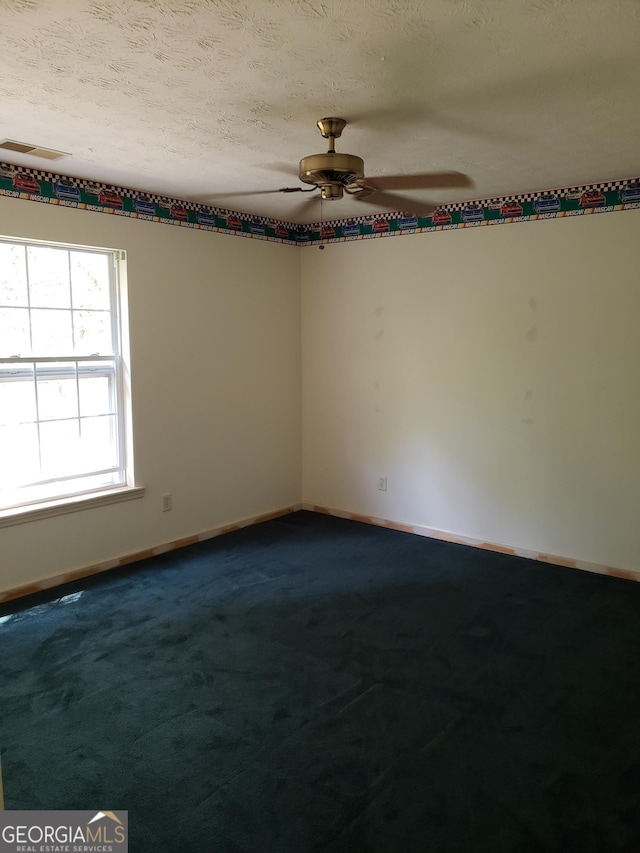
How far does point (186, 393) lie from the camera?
4551mm

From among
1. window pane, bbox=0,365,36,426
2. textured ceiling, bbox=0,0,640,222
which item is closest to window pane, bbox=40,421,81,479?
window pane, bbox=0,365,36,426

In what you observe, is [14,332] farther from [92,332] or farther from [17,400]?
[92,332]

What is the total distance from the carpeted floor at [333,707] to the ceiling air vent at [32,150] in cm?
246

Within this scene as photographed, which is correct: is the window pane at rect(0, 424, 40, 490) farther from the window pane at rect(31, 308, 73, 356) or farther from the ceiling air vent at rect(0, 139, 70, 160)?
the ceiling air vent at rect(0, 139, 70, 160)

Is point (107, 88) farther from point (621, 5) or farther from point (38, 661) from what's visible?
point (38, 661)

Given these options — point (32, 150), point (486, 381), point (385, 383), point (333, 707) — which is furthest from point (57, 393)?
point (486, 381)

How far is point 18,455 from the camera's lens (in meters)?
3.76

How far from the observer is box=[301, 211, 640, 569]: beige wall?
13.1 ft

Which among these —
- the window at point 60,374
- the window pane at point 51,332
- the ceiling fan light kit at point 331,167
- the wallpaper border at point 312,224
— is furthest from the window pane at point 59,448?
the ceiling fan light kit at point 331,167

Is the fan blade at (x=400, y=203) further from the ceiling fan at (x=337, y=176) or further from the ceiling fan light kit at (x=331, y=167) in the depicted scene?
the ceiling fan light kit at (x=331, y=167)

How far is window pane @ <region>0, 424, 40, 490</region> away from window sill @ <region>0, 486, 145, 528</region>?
0.57 ft

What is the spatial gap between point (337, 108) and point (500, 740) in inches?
101

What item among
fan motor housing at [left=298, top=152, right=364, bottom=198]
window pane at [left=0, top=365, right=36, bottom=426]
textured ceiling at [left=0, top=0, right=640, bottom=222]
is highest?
textured ceiling at [left=0, top=0, right=640, bottom=222]

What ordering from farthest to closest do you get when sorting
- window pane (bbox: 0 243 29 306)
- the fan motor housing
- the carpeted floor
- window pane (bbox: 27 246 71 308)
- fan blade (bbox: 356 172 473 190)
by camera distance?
window pane (bbox: 27 246 71 308)
window pane (bbox: 0 243 29 306)
fan blade (bbox: 356 172 473 190)
the fan motor housing
the carpeted floor
